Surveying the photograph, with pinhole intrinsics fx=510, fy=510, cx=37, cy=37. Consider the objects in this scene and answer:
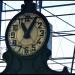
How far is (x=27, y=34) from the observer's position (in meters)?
9.52

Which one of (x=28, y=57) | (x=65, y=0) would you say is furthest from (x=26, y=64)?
(x=65, y=0)

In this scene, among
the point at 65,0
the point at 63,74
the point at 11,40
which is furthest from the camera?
the point at 65,0

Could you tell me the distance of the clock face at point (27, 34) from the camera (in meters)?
9.47

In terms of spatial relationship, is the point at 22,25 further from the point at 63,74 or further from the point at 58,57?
the point at 58,57

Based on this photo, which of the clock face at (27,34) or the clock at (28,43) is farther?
the clock face at (27,34)

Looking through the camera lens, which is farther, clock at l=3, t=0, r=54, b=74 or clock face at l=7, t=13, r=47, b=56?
clock face at l=7, t=13, r=47, b=56

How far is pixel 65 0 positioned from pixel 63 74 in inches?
500

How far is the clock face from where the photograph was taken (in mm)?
9469

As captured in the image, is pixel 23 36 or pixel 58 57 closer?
pixel 23 36

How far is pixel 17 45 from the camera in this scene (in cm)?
954

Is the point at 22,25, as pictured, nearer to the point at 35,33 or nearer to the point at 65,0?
the point at 35,33

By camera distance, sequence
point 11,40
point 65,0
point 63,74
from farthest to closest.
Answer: point 65,0 < point 11,40 < point 63,74

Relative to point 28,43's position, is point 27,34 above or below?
above

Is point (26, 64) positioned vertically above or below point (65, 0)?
below
